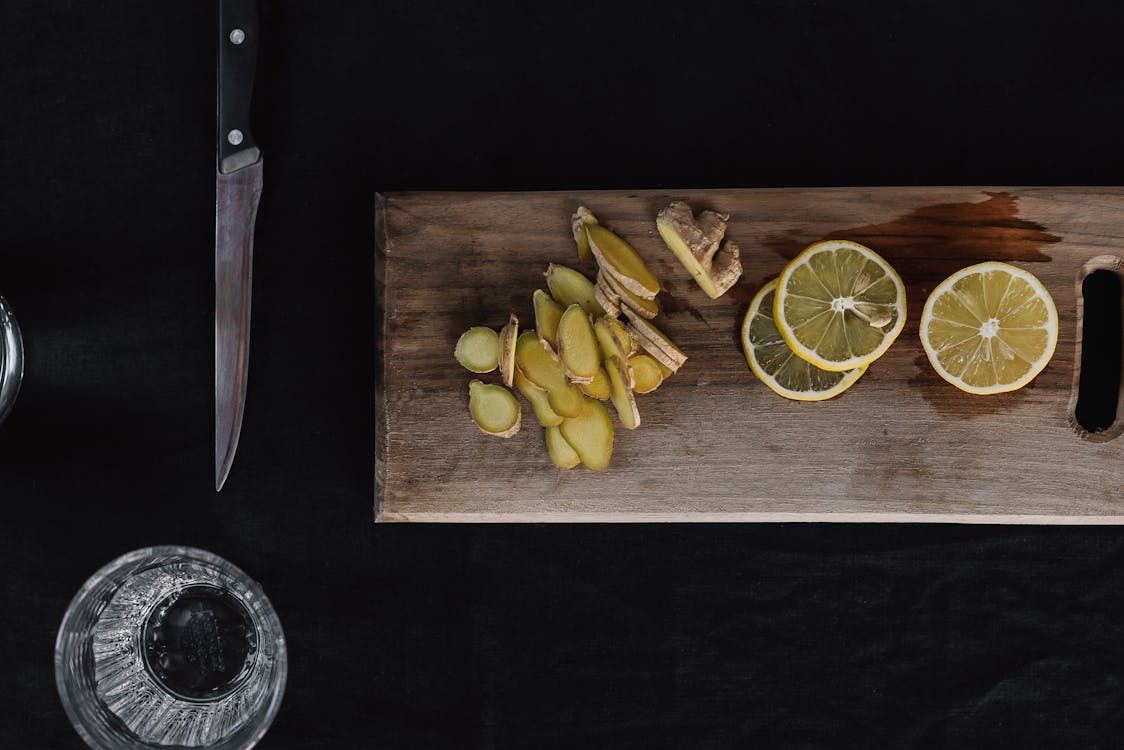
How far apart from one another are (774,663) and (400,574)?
55cm

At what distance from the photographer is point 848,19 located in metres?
1.32

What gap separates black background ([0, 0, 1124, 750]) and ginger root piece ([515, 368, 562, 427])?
0.19 metres

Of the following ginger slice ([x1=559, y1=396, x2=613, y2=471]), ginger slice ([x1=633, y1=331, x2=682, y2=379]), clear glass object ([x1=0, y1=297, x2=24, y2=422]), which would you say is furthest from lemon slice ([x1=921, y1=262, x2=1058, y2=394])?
clear glass object ([x1=0, y1=297, x2=24, y2=422])

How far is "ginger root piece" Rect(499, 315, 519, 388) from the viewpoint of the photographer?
1190mm

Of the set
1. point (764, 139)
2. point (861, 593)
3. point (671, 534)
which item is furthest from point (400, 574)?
point (764, 139)

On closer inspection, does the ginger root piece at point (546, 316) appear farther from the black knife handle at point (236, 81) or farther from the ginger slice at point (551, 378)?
the black knife handle at point (236, 81)

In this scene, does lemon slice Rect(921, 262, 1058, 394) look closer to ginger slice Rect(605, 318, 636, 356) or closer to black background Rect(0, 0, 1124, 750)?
black background Rect(0, 0, 1124, 750)

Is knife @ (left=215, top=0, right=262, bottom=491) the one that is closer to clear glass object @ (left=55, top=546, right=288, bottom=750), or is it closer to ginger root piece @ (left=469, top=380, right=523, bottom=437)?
clear glass object @ (left=55, top=546, right=288, bottom=750)

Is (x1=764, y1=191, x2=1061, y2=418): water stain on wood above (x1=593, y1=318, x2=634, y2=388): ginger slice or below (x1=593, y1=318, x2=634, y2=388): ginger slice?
above

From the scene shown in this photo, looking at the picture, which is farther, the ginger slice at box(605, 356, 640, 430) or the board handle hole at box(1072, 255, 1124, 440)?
the board handle hole at box(1072, 255, 1124, 440)

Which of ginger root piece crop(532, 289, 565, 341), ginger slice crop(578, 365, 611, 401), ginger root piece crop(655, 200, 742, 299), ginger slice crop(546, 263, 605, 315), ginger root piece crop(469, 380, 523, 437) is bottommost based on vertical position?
ginger root piece crop(469, 380, 523, 437)

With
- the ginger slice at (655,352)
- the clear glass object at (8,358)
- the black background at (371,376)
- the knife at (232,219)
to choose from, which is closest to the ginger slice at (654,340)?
the ginger slice at (655,352)

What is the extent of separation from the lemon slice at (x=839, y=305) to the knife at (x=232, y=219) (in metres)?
0.73

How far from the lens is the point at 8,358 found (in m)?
1.29
